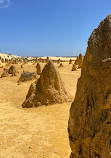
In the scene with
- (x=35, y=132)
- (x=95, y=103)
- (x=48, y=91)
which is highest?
(x=95, y=103)

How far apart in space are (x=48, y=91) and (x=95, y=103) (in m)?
4.09

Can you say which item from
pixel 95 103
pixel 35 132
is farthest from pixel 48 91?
pixel 95 103

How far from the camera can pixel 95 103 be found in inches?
72.2

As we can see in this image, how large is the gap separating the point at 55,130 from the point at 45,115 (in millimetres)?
1222

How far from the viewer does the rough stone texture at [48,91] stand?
5.87 meters

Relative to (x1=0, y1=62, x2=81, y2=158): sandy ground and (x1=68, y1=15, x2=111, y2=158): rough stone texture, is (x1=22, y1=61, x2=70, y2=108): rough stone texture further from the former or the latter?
(x1=68, y1=15, x2=111, y2=158): rough stone texture

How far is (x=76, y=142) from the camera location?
2.07m

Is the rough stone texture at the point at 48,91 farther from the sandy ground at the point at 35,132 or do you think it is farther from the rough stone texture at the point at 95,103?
the rough stone texture at the point at 95,103

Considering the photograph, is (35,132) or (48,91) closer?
(35,132)

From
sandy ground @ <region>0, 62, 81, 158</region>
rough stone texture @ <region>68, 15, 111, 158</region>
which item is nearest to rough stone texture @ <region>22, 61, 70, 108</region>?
sandy ground @ <region>0, 62, 81, 158</region>

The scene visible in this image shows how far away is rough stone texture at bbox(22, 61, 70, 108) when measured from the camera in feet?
19.2

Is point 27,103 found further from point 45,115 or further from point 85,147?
point 85,147

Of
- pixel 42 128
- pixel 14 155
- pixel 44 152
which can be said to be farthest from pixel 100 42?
pixel 42 128

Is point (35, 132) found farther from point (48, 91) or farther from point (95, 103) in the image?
point (95, 103)
